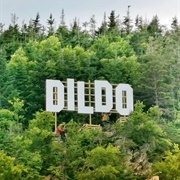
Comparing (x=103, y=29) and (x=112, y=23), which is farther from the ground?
(x=112, y=23)

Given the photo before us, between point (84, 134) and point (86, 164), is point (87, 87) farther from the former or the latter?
point (86, 164)

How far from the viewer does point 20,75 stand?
12.6 m

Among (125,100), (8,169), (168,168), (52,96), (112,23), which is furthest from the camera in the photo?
(112,23)

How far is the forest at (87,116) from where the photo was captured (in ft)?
36.2

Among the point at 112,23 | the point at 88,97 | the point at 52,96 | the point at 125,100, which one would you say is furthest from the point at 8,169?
the point at 112,23

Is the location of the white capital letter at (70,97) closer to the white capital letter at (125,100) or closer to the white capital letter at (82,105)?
the white capital letter at (82,105)

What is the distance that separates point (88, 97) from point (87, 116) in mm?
318

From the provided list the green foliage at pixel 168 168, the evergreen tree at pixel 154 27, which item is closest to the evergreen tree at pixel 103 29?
the evergreen tree at pixel 154 27

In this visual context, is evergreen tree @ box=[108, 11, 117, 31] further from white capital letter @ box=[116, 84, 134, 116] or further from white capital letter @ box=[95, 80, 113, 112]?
white capital letter @ box=[95, 80, 113, 112]

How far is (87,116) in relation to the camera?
12289mm

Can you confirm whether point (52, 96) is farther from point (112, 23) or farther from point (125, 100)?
point (112, 23)

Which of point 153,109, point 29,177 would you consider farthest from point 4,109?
point 153,109

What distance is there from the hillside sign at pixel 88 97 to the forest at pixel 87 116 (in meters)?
0.17

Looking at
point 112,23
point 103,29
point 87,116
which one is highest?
point 112,23
